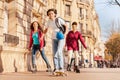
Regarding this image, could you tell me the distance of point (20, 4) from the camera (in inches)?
658

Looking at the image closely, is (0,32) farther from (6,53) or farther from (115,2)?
(115,2)

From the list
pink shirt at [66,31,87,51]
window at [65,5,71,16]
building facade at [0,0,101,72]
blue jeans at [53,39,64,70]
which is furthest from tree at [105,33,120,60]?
blue jeans at [53,39,64,70]

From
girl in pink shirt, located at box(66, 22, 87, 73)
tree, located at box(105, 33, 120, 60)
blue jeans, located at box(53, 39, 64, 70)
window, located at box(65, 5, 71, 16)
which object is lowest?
blue jeans, located at box(53, 39, 64, 70)

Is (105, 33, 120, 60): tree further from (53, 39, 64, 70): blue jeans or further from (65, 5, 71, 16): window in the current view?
(53, 39, 64, 70): blue jeans

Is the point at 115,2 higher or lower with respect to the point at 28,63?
higher

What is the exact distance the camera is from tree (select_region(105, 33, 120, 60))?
88.1 meters

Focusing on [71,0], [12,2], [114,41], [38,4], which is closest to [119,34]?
[114,41]

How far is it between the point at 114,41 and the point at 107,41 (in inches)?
70.5

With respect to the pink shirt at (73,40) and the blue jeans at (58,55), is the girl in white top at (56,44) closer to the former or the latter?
the blue jeans at (58,55)

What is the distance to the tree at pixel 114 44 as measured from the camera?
289ft

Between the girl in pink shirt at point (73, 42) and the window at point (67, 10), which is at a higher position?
the window at point (67, 10)

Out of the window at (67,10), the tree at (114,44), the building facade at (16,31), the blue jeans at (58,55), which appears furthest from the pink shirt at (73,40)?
the tree at (114,44)

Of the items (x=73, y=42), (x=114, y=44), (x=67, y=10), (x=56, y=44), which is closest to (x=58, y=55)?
(x=56, y=44)

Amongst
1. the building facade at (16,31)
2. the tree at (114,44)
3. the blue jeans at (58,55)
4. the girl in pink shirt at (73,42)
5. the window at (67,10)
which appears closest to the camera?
the blue jeans at (58,55)
